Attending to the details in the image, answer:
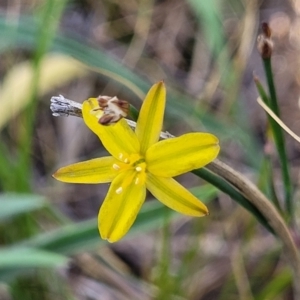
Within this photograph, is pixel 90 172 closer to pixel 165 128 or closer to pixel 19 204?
pixel 19 204

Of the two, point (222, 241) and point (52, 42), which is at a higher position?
point (52, 42)

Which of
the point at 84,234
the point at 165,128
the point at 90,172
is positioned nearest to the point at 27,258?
the point at 84,234

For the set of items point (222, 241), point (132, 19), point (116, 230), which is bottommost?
point (222, 241)

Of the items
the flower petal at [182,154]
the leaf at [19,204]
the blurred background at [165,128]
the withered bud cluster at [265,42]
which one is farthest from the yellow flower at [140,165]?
the leaf at [19,204]

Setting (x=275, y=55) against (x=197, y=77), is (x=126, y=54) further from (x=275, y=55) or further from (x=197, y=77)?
(x=275, y=55)

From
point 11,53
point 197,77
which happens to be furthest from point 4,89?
point 197,77

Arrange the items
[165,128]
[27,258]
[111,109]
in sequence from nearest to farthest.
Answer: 1. [111,109]
2. [27,258]
3. [165,128]

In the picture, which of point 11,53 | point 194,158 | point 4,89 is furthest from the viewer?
point 11,53
